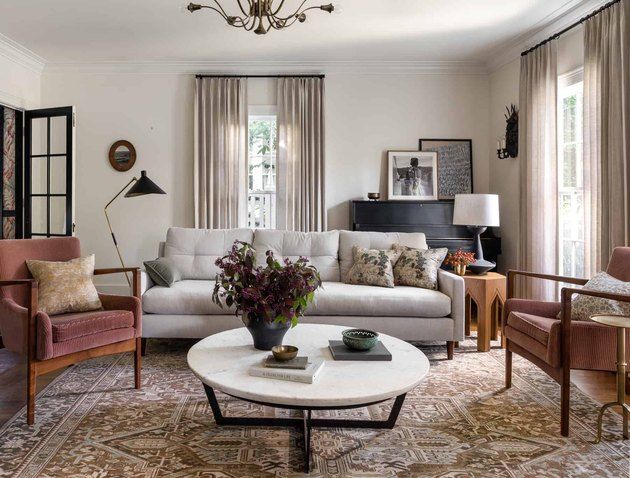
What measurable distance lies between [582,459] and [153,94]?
5.43 metres

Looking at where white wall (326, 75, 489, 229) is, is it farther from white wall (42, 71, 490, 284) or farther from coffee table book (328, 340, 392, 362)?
coffee table book (328, 340, 392, 362)

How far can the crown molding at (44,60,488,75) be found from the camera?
5.43 meters

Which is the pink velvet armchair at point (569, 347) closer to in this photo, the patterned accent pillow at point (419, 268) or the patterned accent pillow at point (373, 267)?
the patterned accent pillow at point (419, 268)

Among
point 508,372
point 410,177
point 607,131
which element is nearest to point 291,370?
point 508,372

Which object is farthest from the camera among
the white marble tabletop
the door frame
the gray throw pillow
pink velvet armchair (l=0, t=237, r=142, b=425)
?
the door frame

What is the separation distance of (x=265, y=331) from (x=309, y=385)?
0.50m

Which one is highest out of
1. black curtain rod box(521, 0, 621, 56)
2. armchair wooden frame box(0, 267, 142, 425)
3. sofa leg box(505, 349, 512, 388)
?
black curtain rod box(521, 0, 621, 56)

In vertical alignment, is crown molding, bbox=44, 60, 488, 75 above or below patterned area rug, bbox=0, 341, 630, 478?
above

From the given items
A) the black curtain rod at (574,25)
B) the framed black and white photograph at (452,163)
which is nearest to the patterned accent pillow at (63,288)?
the framed black and white photograph at (452,163)

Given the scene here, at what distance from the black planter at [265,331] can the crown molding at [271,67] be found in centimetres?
400

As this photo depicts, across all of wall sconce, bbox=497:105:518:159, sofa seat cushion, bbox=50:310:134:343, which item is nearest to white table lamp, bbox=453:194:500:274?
wall sconce, bbox=497:105:518:159

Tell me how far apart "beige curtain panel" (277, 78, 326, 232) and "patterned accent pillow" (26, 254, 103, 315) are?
2846 millimetres

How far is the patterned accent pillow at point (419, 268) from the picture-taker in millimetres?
3705

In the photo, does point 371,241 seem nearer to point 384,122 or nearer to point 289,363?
point 384,122
